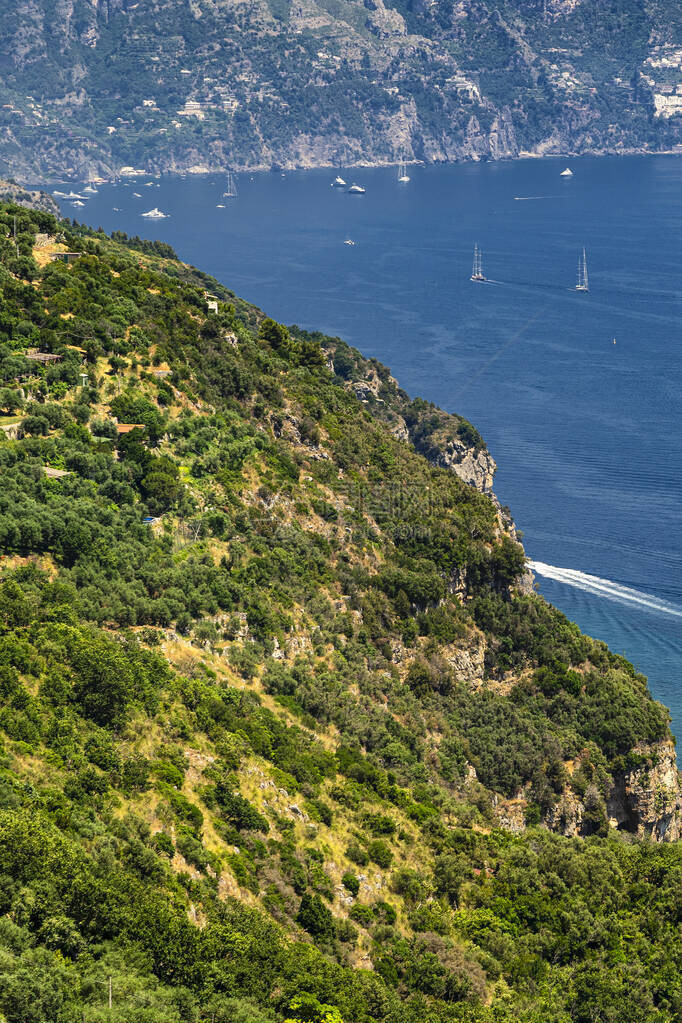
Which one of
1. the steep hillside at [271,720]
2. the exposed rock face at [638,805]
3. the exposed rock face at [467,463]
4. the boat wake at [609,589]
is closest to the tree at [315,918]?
the steep hillside at [271,720]

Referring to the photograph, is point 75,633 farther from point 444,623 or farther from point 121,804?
point 444,623

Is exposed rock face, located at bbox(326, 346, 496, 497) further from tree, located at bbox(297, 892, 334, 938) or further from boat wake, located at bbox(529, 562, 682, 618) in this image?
tree, located at bbox(297, 892, 334, 938)

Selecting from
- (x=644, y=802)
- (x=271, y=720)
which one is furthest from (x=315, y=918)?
(x=644, y=802)

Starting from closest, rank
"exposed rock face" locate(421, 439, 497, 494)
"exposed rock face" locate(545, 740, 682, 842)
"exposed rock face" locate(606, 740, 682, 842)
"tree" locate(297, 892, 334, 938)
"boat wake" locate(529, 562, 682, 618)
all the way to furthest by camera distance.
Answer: "tree" locate(297, 892, 334, 938) < "exposed rock face" locate(545, 740, 682, 842) < "exposed rock face" locate(606, 740, 682, 842) < "boat wake" locate(529, 562, 682, 618) < "exposed rock face" locate(421, 439, 497, 494)

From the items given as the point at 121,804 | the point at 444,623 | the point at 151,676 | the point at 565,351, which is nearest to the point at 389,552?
the point at 444,623

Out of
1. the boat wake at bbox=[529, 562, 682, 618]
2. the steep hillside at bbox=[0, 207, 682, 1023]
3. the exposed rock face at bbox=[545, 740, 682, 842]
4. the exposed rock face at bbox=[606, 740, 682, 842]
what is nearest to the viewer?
the steep hillside at bbox=[0, 207, 682, 1023]

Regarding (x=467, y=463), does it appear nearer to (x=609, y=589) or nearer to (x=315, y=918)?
(x=609, y=589)

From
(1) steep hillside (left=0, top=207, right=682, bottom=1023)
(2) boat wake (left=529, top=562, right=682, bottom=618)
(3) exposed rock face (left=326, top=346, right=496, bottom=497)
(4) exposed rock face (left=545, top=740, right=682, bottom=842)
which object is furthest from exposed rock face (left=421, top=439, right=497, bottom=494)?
(4) exposed rock face (left=545, top=740, right=682, bottom=842)
